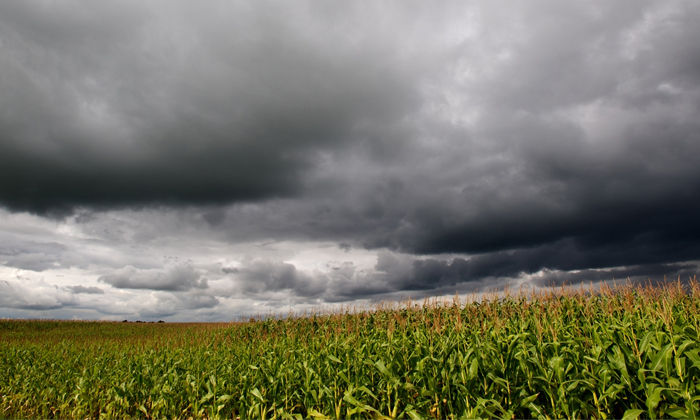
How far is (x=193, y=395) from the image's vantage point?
10750mm

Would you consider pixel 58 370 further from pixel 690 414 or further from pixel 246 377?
pixel 690 414

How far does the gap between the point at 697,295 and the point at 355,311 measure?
16715mm

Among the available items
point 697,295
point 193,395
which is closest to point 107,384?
point 193,395

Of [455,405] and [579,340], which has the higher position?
[579,340]

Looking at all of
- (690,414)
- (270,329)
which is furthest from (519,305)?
(270,329)

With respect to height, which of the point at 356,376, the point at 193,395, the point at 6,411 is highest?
the point at 356,376

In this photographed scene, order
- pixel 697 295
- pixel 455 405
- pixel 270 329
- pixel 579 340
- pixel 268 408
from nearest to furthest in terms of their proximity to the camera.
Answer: pixel 455 405 < pixel 579 340 < pixel 268 408 < pixel 697 295 < pixel 270 329

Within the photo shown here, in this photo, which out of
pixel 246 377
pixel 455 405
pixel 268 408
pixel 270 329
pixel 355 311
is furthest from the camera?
pixel 270 329

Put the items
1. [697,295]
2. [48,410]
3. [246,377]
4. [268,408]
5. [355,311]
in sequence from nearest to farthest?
1. [268,408]
2. [246,377]
3. [48,410]
4. [697,295]
5. [355,311]

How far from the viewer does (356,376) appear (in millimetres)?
9180

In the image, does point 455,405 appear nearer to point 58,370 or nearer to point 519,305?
point 519,305

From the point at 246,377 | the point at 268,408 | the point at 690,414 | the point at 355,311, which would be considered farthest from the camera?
the point at 355,311

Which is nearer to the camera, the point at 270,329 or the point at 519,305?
the point at 519,305

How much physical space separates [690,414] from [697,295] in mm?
14074
